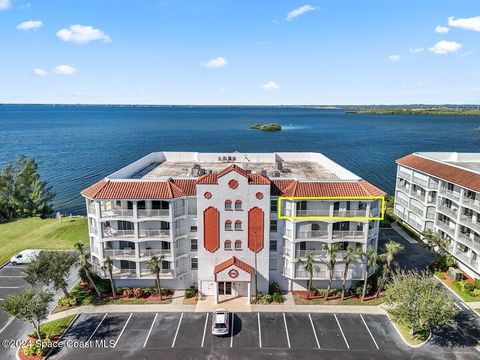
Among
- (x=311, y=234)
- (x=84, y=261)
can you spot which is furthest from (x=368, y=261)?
(x=84, y=261)

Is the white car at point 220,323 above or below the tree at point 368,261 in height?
below

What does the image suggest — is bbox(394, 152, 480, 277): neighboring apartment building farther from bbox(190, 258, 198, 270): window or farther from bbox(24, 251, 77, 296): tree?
bbox(24, 251, 77, 296): tree

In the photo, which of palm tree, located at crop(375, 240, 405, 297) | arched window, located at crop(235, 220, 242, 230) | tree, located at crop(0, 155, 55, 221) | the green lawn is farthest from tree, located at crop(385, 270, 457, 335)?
tree, located at crop(0, 155, 55, 221)

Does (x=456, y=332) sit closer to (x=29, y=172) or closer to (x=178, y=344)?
(x=178, y=344)

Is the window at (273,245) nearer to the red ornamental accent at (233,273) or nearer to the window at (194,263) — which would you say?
the red ornamental accent at (233,273)

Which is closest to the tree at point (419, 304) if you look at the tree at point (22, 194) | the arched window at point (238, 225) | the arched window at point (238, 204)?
the arched window at point (238, 225)

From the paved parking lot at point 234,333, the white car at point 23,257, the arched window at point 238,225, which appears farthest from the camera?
the white car at point 23,257

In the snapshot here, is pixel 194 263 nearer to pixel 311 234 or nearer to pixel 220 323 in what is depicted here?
pixel 220 323
